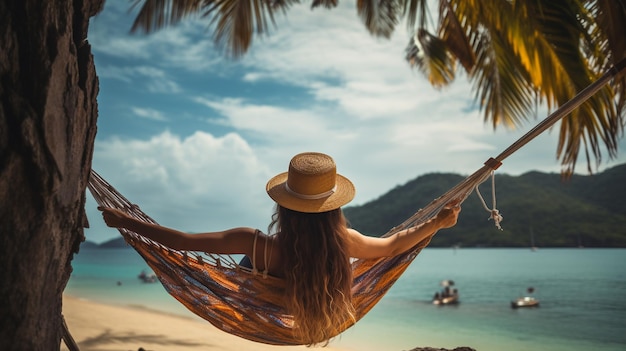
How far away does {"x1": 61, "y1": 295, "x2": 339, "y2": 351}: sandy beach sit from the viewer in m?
5.48

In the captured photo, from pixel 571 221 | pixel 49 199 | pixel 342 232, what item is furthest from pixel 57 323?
pixel 571 221

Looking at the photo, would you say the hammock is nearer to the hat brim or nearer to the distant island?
the hat brim

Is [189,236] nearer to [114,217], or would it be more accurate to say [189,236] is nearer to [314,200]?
[114,217]

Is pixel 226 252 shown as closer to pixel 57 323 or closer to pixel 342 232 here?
pixel 342 232

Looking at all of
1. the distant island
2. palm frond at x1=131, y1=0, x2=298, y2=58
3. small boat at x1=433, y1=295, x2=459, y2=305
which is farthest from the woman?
small boat at x1=433, y1=295, x2=459, y2=305

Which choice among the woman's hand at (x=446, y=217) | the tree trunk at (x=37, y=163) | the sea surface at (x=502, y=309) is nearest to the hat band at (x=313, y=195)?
the woman's hand at (x=446, y=217)

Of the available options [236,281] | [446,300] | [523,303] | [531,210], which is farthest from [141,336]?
[531,210]

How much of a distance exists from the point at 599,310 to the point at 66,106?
14381 millimetres

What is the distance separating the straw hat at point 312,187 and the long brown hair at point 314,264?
4 centimetres

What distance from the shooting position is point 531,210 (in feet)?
67.1

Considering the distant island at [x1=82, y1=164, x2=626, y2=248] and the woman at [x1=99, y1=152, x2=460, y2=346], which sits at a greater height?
the distant island at [x1=82, y1=164, x2=626, y2=248]

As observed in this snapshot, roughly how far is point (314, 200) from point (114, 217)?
1.89 ft

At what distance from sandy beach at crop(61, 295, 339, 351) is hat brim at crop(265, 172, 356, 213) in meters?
3.96

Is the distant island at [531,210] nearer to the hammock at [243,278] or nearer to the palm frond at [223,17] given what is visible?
the palm frond at [223,17]
